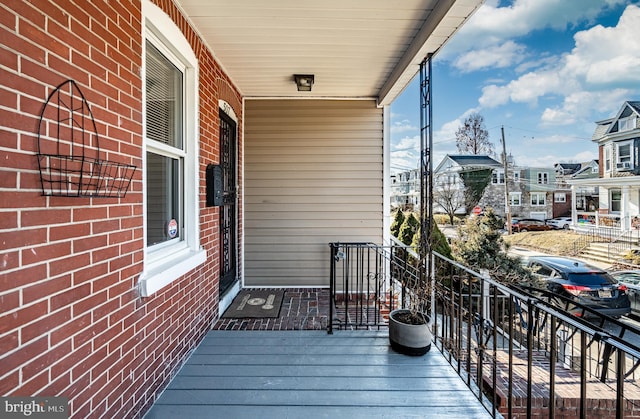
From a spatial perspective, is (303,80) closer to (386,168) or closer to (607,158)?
(386,168)

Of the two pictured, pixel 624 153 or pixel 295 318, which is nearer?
pixel 295 318

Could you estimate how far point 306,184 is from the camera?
4.41m

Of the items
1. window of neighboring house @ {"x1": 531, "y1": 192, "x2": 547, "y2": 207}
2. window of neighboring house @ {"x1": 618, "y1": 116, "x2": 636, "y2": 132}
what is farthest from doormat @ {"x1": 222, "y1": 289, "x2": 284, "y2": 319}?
window of neighboring house @ {"x1": 531, "y1": 192, "x2": 547, "y2": 207}

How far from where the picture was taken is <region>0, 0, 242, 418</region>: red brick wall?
982 mm

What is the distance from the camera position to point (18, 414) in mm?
1035

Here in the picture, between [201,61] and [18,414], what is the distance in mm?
2590

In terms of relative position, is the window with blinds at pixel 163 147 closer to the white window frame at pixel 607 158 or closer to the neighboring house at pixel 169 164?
the neighboring house at pixel 169 164

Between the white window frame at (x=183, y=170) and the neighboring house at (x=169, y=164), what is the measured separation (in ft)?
0.05

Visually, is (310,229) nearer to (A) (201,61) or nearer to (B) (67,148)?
(A) (201,61)

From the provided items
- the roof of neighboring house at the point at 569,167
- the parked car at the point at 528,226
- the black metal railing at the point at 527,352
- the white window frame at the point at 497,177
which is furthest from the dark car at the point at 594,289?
the roof of neighboring house at the point at 569,167

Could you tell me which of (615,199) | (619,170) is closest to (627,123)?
(619,170)

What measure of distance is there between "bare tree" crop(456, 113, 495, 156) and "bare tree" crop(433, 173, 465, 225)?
272 cm

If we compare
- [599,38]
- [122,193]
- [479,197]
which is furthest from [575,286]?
[599,38]

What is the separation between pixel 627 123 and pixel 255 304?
20222mm
